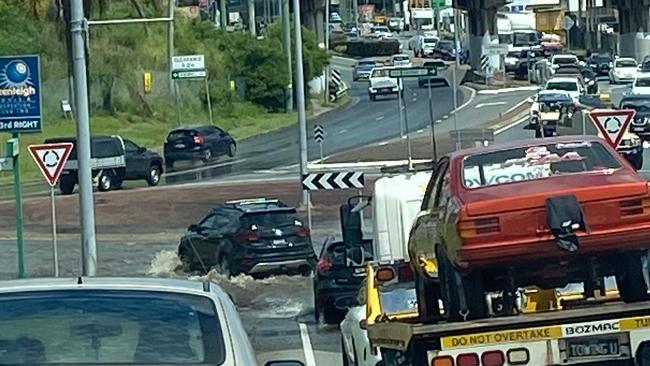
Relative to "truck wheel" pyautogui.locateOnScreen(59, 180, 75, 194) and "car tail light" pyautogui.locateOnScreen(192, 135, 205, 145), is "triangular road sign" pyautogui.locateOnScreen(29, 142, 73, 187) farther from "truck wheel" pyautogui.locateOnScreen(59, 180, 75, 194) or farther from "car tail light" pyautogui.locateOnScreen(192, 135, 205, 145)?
"car tail light" pyautogui.locateOnScreen(192, 135, 205, 145)

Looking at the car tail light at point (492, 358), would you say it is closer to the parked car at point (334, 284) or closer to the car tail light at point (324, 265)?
the parked car at point (334, 284)

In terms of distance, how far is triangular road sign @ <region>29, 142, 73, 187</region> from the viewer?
2458 cm

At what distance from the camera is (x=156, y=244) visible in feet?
120

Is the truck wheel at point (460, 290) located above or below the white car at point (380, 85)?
above

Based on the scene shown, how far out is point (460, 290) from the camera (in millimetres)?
11289

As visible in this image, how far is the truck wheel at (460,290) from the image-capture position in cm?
1124

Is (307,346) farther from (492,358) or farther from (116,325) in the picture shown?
(116,325)

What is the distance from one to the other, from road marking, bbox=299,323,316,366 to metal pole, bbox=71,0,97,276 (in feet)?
11.9

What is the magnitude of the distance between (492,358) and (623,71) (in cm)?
7341

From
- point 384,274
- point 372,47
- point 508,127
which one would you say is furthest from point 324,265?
point 372,47

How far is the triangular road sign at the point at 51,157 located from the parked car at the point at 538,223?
1360 centimetres

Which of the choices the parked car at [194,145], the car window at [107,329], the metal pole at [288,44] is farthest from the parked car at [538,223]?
the metal pole at [288,44]

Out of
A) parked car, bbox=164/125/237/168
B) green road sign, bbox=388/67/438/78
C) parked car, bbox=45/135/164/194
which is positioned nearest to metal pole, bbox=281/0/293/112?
parked car, bbox=164/125/237/168

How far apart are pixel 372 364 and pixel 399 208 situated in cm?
596
